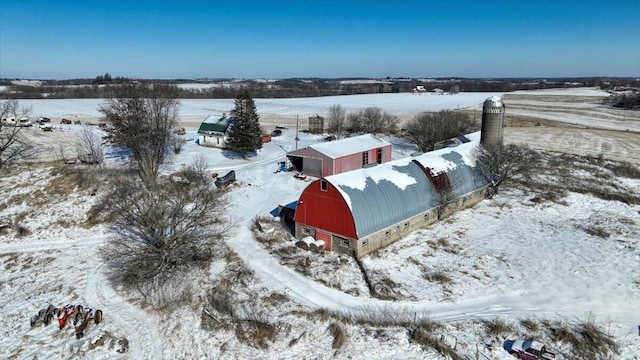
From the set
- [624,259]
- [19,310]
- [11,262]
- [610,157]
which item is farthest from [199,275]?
[610,157]

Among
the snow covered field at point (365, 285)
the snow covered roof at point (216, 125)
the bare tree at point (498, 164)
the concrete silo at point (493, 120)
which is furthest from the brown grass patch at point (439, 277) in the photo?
the snow covered roof at point (216, 125)

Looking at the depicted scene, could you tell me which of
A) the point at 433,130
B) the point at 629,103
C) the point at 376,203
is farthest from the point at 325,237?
the point at 629,103

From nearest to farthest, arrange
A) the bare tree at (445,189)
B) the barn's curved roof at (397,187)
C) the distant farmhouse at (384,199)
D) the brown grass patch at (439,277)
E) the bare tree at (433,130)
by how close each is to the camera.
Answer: the brown grass patch at (439,277)
the distant farmhouse at (384,199)
the barn's curved roof at (397,187)
the bare tree at (445,189)
the bare tree at (433,130)

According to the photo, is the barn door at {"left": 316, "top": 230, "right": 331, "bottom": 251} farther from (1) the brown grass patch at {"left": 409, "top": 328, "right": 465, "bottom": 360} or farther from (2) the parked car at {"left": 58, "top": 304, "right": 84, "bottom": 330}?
(2) the parked car at {"left": 58, "top": 304, "right": 84, "bottom": 330}

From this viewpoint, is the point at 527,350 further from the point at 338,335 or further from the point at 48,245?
the point at 48,245

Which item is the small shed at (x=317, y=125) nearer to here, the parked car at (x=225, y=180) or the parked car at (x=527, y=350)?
the parked car at (x=225, y=180)

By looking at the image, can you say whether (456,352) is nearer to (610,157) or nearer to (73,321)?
(73,321)
